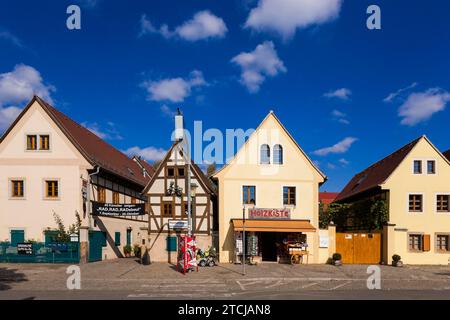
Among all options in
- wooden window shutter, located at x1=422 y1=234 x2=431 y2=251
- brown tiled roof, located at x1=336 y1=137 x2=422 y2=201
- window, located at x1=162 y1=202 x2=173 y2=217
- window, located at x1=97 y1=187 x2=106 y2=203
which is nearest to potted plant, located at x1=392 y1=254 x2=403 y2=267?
wooden window shutter, located at x1=422 y1=234 x2=431 y2=251

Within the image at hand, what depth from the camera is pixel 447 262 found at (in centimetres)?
2472

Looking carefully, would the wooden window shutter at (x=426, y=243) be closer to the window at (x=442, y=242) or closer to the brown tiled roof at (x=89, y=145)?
the window at (x=442, y=242)

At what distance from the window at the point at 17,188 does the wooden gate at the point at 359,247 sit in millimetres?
22086

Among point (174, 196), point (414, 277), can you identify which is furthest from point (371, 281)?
point (174, 196)

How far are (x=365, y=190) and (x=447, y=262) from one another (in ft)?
23.8

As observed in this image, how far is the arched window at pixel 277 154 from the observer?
2572 cm

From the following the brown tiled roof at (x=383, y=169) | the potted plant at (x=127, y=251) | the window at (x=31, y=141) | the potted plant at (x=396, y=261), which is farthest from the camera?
the potted plant at (x=127, y=251)

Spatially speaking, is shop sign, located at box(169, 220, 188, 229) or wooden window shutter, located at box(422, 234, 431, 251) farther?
shop sign, located at box(169, 220, 188, 229)

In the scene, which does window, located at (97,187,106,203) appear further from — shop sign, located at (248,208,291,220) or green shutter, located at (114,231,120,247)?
shop sign, located at (248,208,291,220)

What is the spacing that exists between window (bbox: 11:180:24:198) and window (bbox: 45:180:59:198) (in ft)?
5.76

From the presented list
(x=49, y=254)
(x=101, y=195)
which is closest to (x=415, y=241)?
(x=101, y=195)

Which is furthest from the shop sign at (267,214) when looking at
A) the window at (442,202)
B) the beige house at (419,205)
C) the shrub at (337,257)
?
the window at (442,202)

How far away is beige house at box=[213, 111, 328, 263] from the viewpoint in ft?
82.0

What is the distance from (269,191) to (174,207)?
273 inches
